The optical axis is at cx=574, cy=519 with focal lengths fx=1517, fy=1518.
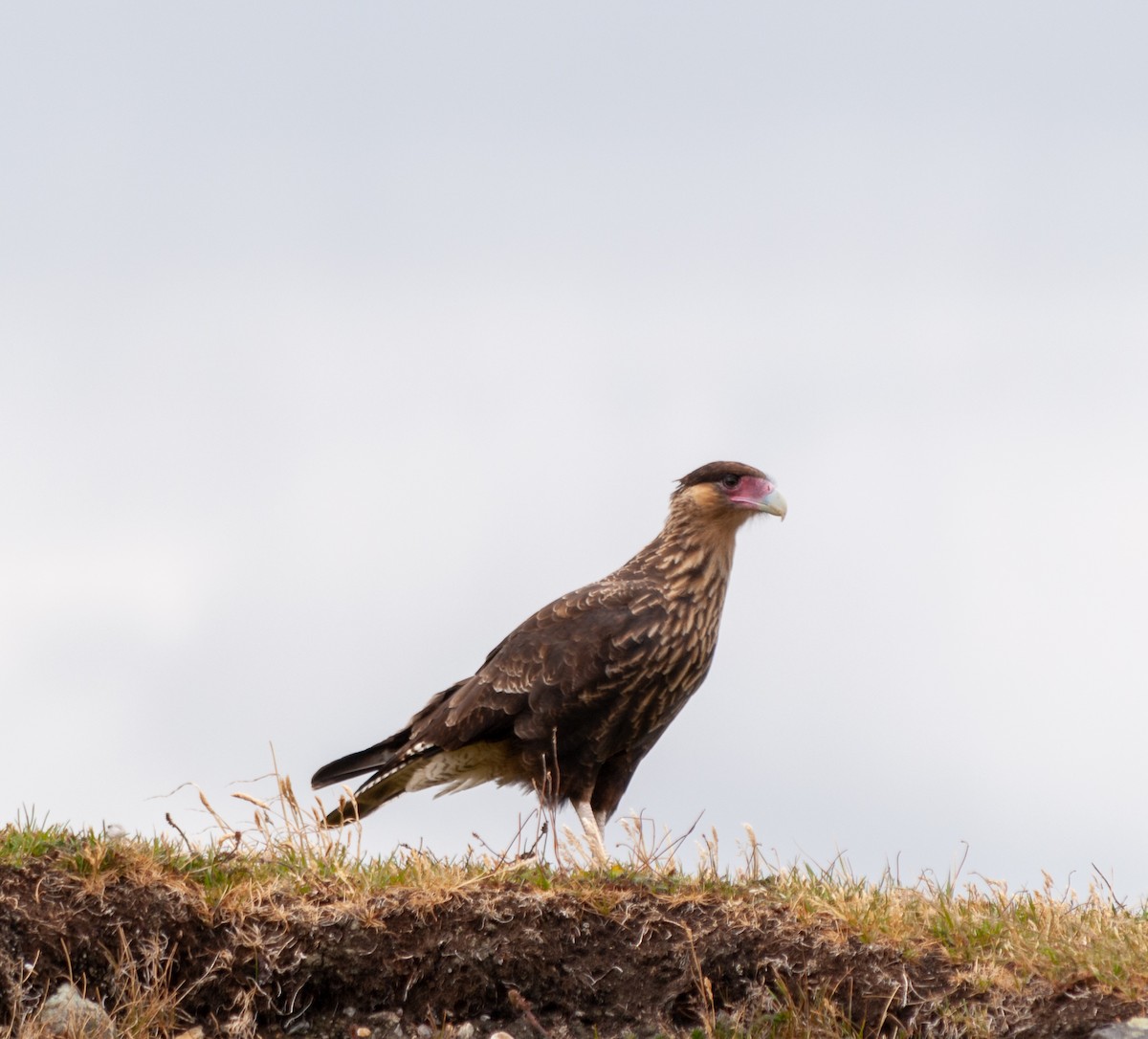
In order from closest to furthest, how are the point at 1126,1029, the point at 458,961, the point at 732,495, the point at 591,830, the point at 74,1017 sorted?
the point at 1126,1029, the point at 74,1017, the point at 458,961, the point at 591,830, the point at 732,495

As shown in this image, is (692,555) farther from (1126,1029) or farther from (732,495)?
(1126,1029)

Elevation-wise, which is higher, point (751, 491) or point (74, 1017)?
point (751, 491)

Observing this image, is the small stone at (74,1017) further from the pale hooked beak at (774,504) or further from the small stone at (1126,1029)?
the pale hooked beak at (774,504)

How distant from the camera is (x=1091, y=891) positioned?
502cm

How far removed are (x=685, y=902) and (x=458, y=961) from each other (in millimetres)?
684

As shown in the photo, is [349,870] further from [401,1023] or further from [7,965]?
[7,965]

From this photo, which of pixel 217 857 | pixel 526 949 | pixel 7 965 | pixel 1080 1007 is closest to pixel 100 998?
pixel 7 965

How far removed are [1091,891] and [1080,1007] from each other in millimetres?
1133

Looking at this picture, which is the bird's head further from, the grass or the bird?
the grass

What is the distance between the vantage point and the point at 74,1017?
400 centimetres

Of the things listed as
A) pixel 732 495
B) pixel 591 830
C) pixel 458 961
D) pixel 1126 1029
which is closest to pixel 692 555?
pixel 732 495

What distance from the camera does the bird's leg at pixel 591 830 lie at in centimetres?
480

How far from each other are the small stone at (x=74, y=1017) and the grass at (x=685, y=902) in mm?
50

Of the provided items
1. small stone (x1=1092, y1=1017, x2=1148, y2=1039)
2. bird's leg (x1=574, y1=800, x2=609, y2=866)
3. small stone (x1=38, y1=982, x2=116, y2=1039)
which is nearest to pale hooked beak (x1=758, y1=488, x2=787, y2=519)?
bird's leg (x1=574, y1=800, x2=609, y2=866)
